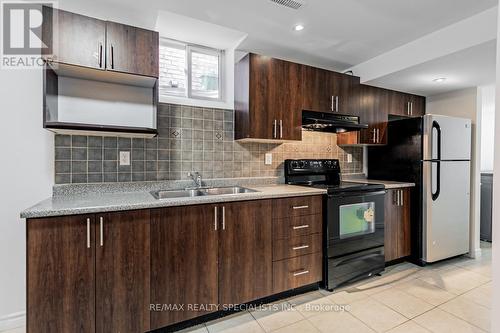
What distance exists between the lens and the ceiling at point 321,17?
196cm

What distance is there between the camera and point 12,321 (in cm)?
182

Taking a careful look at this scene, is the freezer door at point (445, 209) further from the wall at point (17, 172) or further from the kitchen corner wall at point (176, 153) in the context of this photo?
the wall at point (17, 172)

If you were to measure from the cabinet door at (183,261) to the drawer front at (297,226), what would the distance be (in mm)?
561

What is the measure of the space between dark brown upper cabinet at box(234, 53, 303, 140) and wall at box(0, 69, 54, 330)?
164 centimetres

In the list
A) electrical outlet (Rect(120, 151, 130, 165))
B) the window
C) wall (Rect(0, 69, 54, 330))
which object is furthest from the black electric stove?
wall (Rect(0, 69, 54, 330))

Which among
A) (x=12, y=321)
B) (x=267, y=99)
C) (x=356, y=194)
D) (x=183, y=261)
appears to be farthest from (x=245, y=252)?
(x=12, y=321)

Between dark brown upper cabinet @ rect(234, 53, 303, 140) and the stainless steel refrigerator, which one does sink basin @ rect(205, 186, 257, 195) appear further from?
the stainless steel refrigerator

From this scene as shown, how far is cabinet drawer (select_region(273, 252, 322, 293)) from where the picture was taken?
2.15 m

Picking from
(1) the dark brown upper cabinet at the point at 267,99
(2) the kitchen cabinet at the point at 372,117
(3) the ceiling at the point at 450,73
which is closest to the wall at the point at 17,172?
(1) the dark brown upper cabinet at the point at 267,99

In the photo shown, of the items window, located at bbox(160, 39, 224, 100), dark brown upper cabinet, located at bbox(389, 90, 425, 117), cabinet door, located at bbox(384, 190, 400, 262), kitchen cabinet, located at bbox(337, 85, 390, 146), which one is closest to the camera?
window, located at bbox(160, 39, 224, 100)

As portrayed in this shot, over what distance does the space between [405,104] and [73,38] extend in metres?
3.84

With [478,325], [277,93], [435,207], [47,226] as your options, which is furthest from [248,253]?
[435,207]

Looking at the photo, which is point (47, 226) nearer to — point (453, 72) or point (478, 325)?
point (478, 325)

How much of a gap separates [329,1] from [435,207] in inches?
100
